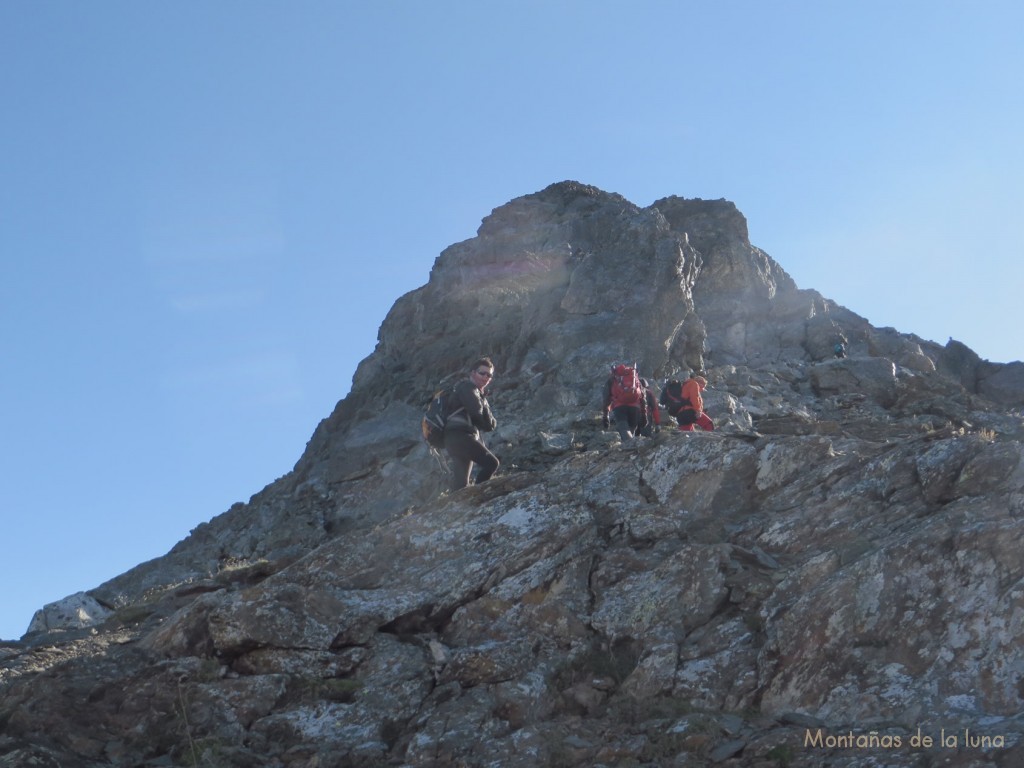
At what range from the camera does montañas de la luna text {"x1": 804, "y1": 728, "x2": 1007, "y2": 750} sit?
933 centimetres

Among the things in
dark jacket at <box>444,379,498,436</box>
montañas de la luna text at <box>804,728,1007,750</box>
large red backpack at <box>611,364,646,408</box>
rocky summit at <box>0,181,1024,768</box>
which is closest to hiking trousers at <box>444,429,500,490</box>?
dark jacket at <box>444,379,498,436</box>

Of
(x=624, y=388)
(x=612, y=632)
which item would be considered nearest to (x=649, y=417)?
(x=624, y=388)

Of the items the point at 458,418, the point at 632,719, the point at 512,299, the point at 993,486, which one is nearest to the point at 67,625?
the point at 458,418

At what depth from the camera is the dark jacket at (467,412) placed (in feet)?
56.0

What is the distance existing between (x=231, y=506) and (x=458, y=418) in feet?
53.5

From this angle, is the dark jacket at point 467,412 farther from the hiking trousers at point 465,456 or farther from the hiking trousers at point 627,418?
the hiking trousers at point 627,418

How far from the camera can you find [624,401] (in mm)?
21047

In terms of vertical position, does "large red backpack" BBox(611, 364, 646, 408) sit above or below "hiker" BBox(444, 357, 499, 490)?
above

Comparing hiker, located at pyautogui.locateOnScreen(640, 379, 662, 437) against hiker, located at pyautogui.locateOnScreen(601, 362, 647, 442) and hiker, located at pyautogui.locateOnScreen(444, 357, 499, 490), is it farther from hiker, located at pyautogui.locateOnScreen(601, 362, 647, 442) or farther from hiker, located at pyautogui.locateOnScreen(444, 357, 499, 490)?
hiker, located at pyautogui.locateOnScreen(444, 357, 499, 490)

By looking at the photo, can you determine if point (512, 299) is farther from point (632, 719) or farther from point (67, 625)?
point (632, 719)

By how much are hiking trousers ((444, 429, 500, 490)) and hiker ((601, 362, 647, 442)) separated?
4275 mm

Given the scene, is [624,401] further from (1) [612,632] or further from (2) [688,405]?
(1) [612,632]

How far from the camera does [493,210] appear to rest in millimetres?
42219

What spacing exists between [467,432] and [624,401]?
488 centimetres
